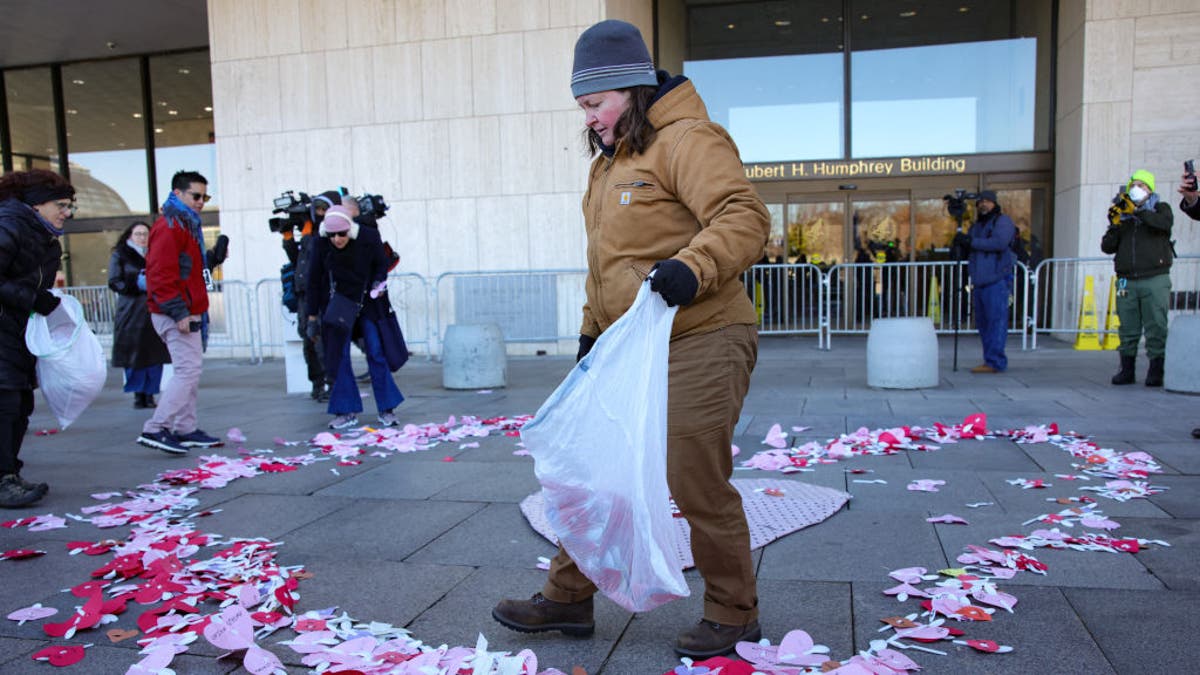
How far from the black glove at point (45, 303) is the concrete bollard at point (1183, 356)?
870cm

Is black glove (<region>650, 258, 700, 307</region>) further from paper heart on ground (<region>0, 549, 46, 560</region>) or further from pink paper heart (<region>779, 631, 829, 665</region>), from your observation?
paper heart on ground (<region>0, 549, 46, 560</region>)

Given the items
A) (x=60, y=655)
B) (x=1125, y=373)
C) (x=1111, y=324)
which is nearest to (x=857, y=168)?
(x=1111, y=324)

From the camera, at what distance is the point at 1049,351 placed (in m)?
11.4

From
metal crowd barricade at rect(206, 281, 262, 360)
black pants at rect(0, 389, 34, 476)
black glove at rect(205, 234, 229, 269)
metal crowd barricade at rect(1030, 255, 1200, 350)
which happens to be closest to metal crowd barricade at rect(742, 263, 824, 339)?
metal crowd barricade at rect(1030, 255, 1200, 350)

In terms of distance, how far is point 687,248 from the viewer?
2.45 meters

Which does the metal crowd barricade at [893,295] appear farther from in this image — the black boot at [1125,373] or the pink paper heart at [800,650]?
the pink paper heart at [800,650]

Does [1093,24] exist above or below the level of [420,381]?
above

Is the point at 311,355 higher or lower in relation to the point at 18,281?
lower

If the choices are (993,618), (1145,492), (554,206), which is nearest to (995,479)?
(1145,492)

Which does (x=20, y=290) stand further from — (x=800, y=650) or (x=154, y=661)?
(x=800, y=650)

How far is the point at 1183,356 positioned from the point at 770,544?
584 cm

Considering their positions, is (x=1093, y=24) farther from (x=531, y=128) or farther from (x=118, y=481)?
(x=118, y=481)

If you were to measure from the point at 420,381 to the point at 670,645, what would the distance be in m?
Result: 7.98

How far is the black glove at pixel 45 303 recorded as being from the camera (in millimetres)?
4945
